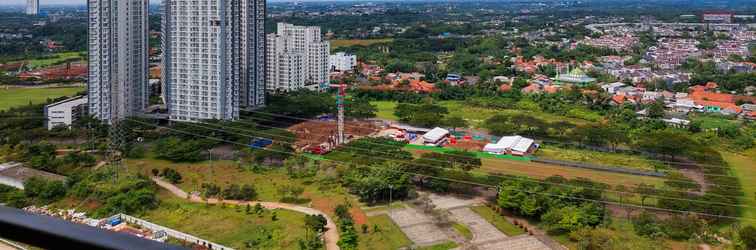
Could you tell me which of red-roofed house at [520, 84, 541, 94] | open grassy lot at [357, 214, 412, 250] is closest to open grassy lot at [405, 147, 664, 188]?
open grassy lot at [357, 214, 412, 250]

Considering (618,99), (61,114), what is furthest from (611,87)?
(61,114)

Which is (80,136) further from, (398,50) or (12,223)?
(398,50)

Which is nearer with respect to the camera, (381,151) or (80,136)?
(381,151)

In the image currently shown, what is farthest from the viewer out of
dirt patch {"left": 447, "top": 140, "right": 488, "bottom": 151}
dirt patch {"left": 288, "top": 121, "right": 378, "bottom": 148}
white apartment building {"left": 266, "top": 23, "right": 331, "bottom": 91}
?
white apartment building {"left": 266, "top": 23, "right": 331, "bottom": 91}

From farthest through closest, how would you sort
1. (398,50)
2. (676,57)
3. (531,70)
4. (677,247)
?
(398,50) < (676,57) < (531,70) < (677,247)

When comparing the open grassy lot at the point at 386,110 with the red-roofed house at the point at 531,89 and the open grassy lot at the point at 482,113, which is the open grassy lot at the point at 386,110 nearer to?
the open grassy lot at the point at 482,113

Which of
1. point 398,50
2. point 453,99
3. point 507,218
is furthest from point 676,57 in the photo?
point 507,218

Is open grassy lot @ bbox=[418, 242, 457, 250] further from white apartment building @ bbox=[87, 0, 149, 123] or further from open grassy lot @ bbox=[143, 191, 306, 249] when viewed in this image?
white apartment building @ bbox=[87, 0, 149, 123]
